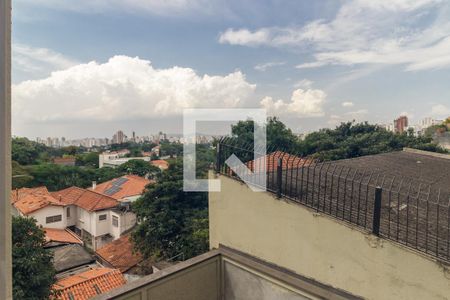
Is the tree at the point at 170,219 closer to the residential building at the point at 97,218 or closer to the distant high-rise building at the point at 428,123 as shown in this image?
the residential building at the point at 97,218

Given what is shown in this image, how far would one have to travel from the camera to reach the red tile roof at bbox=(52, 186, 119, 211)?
1748 cm

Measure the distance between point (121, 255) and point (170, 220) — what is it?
154 inches

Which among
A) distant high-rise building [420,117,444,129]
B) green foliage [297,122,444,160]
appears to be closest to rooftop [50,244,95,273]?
green foliage [297,122,444,160]

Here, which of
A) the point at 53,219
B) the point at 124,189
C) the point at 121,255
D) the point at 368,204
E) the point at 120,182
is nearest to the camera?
the point at 368,204

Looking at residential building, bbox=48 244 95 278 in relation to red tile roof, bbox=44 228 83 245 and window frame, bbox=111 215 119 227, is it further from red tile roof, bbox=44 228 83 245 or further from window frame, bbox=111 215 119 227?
window frame, bbox=111 215 119 227

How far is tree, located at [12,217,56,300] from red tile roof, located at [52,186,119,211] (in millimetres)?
9896

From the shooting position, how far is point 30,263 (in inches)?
273

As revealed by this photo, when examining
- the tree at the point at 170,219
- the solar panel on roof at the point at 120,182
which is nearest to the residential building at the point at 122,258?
the tree at the point at 170,219

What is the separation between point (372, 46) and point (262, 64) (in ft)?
13.7

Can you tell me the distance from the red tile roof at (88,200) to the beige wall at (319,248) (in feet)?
53.0

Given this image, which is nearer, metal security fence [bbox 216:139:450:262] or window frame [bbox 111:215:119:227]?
metal security fence [bbox 216:139:450:262]

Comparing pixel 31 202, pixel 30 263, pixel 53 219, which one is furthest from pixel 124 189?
pixel 30 263

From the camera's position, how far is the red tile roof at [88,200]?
17.5 m

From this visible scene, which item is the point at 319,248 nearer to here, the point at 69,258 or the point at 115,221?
the point at 69,258
